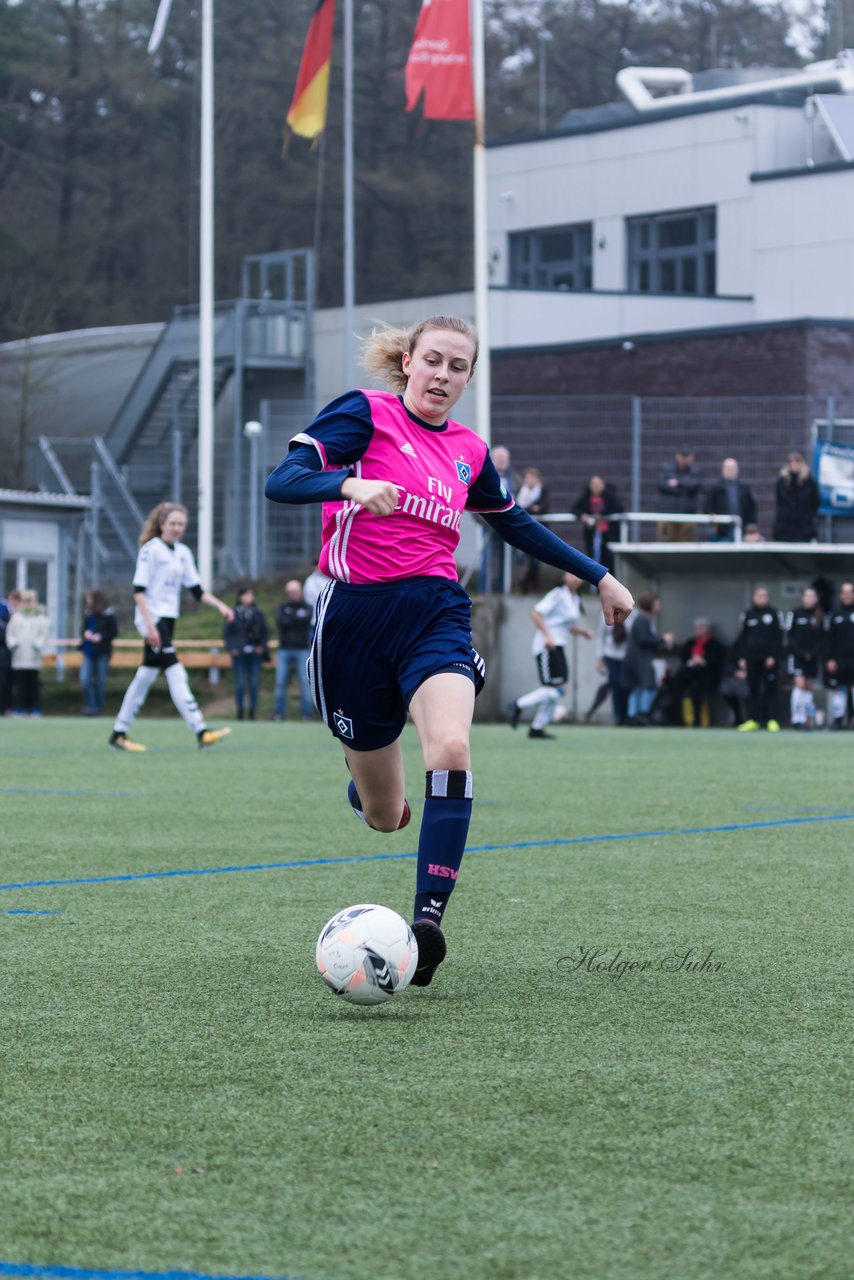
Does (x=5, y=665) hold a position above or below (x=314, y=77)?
below

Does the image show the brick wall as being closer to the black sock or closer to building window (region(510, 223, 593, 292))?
building window (region(510, 223, 593, 292))

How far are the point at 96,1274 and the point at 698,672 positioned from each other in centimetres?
2350

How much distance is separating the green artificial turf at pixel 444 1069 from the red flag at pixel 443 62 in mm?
21281

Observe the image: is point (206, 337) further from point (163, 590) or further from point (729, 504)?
point (163, 590)

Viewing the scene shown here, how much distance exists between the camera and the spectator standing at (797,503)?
83.0 ft

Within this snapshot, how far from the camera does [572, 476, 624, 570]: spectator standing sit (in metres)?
25.4

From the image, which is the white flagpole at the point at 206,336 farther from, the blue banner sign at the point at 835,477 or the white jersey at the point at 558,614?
the white jersey at the point at 558,614

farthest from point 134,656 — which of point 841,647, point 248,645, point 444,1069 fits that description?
point 444,1069

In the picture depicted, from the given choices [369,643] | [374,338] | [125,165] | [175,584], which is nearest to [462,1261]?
[369,643]

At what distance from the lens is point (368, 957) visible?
189 inches

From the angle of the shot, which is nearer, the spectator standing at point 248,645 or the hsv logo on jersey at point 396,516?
the hsv logo on jersey at point 396,516

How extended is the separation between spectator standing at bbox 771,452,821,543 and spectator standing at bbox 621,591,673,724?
78.9 inches

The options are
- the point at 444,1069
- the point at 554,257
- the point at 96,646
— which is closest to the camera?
the point at 444,1069

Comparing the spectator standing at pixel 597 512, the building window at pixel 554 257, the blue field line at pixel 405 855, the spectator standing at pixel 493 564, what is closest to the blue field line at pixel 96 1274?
the blue field line at pixel 405 855
